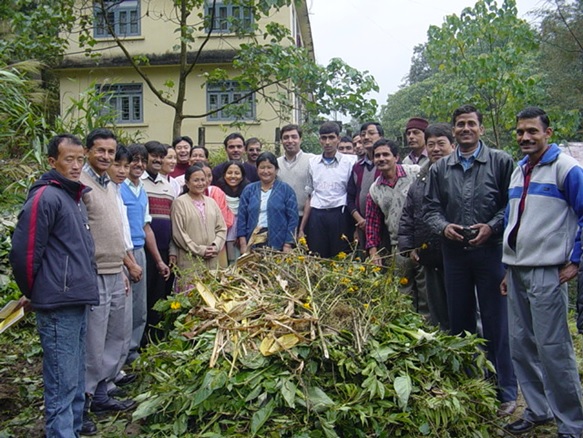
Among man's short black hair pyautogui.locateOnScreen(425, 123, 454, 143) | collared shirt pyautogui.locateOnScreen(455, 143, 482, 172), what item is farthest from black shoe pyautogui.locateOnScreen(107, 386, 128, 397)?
man's short black hair pyautogui.locateOnScreen(425, 123, 454, 143)

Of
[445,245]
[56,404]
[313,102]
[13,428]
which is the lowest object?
[13,428]

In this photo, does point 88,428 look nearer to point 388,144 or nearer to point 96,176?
point 96,176

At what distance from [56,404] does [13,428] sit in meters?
0.90

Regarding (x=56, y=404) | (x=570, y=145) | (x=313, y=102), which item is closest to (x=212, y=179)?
(x=313, y=102)

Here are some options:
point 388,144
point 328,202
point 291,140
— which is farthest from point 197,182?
point 388,144

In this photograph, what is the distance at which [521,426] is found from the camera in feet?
13.7

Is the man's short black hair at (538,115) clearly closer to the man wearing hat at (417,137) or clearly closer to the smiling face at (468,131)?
the smiling face at (468,131)

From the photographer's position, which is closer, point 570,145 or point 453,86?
point 570,145

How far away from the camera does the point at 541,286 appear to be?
4.01 metres

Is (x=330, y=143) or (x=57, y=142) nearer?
(x=57, y=142)

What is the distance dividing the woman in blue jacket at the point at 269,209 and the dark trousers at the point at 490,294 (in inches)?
86.9

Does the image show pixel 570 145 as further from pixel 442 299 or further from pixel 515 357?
pixel 515 357

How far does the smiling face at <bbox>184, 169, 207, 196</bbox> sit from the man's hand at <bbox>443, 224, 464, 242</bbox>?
8.77 feet

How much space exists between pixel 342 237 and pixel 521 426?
6.56ft
